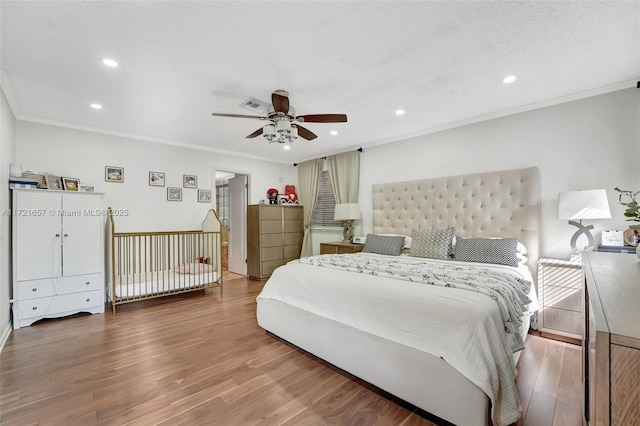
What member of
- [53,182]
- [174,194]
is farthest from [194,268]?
[53,182]

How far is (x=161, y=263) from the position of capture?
4.45 meters

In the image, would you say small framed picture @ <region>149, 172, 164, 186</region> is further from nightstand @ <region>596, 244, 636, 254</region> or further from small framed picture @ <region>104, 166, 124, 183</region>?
nightstand @ <region>596, 244, 636, 254</region>

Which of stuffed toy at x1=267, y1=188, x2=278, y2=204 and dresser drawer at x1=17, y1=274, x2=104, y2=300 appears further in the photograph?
stuffed toy at x1=267, y1=188, x2=278, y2=204

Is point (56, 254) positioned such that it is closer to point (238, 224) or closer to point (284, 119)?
point (238, 224)

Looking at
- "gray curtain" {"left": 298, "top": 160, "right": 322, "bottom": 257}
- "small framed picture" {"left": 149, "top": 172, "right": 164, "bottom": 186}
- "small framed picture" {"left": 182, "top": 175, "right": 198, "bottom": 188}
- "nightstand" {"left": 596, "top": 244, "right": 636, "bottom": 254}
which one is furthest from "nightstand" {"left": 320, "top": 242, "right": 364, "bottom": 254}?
"small framed picture" {"left": 149, "top": 172, "right": 164, "bottom": 186}

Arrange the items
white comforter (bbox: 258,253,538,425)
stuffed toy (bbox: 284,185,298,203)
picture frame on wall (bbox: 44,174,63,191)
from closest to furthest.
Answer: white comforter (bbox: 258,253,538,425)
picture frame on wall (bbox: 44,174,63,191)
stuffed toy (bbox: 284,185,298,203)

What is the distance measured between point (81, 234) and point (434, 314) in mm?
4225

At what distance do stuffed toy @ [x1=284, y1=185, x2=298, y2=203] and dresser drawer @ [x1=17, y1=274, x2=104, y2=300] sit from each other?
3581 millimetres

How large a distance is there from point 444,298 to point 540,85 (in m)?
2.56

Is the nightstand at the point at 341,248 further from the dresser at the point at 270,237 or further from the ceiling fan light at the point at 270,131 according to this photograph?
the ceiling fan light at the point at 270,131

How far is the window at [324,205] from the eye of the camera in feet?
18.8

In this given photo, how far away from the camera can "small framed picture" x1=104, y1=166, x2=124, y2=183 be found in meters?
4.15

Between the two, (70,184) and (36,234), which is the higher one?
(70,184)

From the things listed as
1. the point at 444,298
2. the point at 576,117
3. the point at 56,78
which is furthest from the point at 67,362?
the point at 576,117
